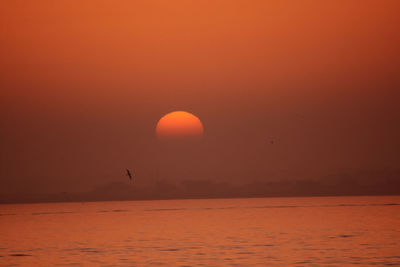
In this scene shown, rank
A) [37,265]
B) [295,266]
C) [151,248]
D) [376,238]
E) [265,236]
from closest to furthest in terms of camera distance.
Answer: [295,266] → [37,265] → [151,248] → [376,238] → [265,236]

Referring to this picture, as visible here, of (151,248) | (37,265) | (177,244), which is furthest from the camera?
(177,244)

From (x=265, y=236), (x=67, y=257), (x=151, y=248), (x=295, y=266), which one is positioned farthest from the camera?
(x=265, y=236)

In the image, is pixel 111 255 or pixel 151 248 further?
pixel 151 248

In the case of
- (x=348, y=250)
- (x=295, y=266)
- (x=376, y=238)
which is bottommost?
(x=295, y=266)

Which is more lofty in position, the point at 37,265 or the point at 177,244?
the point at 177,244

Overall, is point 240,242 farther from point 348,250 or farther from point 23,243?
point 23,243

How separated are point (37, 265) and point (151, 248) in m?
16.7

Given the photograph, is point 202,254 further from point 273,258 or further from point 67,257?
point 67,257

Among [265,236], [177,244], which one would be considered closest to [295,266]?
[177,244]

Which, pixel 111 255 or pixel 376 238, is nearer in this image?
pixel 111 255

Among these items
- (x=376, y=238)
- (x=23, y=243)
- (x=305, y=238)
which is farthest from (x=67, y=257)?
(x=376, y=238)

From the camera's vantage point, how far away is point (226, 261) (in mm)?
54656

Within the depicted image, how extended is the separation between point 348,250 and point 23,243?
123ft

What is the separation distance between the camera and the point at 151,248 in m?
69.0
